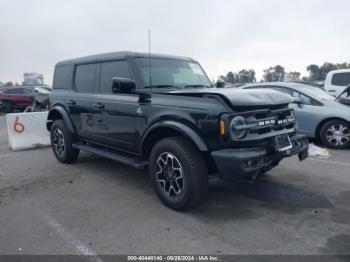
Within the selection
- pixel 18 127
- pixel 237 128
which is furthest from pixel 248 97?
pixel 18 127

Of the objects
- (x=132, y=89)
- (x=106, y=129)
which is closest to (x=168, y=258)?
(x=132, y=89)

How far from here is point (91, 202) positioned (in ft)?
14.2

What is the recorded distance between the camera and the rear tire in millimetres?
6059

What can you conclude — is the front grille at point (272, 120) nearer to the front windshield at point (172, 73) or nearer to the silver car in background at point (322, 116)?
the front windshield at point (172, 73)

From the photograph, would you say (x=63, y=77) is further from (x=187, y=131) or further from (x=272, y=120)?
(x=272, y=120)

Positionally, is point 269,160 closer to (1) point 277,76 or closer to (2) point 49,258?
(2) point 49,258

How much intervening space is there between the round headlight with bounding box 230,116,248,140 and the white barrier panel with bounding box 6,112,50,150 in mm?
6338

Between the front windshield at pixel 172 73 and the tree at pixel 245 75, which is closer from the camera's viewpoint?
the front windshield at pixel 172 73

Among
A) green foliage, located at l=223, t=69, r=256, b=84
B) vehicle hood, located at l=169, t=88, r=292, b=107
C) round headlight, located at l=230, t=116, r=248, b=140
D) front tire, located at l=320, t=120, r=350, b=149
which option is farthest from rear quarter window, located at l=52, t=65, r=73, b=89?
green foliage, located at l=223, t=69, r=256, b=84

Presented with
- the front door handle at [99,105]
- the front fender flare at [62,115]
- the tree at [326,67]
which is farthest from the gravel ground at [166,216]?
the tree at [326,67]

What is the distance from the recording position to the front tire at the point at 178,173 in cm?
366

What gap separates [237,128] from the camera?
11.3 ft

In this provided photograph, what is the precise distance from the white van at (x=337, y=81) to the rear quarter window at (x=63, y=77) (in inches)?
371

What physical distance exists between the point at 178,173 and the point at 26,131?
5729 millimetres
